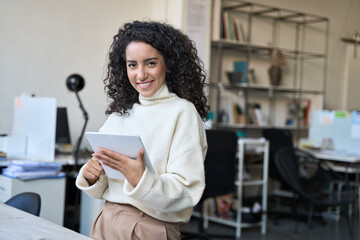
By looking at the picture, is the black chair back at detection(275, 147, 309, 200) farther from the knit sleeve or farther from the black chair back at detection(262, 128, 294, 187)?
the knit sleeve

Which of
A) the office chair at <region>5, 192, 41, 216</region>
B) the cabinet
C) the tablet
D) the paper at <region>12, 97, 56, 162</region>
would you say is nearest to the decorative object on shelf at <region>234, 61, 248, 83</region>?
the cabinet

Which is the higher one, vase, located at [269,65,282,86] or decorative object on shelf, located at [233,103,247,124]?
vase, located at [269,65,282,86]

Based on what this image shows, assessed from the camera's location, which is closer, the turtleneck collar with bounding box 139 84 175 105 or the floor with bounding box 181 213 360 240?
the turtleneck collar with bounding box 139 84 175 105

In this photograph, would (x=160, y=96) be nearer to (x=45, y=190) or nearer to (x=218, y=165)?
(x=45, y=190)

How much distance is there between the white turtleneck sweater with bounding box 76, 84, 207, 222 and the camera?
1.41 meters

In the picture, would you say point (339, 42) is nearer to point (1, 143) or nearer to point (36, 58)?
point (36, 58)

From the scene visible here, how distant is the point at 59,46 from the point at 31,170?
1.63m

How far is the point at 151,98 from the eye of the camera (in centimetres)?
158

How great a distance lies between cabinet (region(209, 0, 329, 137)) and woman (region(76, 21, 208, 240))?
13.3ft

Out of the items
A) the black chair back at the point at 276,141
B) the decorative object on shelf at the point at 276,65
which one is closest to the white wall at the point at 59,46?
the black chair back at the point at 276,141

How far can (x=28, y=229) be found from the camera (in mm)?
1495

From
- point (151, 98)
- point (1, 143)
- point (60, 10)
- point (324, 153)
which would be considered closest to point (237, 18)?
point (324, 153)

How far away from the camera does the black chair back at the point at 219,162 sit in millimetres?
3932

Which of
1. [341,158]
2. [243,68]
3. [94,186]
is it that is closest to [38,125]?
[94,186]
